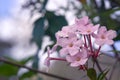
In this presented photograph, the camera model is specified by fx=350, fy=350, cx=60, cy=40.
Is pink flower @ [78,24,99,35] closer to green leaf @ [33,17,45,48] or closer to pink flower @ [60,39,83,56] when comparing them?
pink flower @ [60,39,83,56]

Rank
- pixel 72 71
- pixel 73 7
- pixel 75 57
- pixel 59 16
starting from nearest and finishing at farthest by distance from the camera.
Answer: pixel 75 57, pixel 72 71, pixel 59 16, pixel 73 7

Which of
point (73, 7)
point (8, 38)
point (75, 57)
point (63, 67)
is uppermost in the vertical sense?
point (75, 57)

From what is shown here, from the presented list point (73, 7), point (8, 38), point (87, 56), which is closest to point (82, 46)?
point (87, 56)

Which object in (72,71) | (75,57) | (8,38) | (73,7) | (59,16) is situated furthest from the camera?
(8,38)

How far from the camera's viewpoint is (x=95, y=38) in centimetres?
56

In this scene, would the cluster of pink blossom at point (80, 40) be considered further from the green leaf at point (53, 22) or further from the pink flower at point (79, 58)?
the green leaf at point (53, 22)

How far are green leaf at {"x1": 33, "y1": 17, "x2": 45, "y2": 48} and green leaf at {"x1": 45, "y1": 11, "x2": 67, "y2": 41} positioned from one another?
0.02m

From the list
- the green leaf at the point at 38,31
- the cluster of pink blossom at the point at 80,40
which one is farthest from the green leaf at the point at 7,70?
the cluster of pink blossom at the point at 80,40

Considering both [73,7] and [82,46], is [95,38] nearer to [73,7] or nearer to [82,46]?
[82,46]

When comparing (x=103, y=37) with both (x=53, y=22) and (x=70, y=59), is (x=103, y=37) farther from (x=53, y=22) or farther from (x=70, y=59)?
(x=53, y=22)

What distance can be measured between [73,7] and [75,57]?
695mm

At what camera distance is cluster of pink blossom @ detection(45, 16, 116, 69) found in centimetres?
54

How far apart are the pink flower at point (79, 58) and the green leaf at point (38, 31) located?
1.45ft

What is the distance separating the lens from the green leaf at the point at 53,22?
0.99 meters
